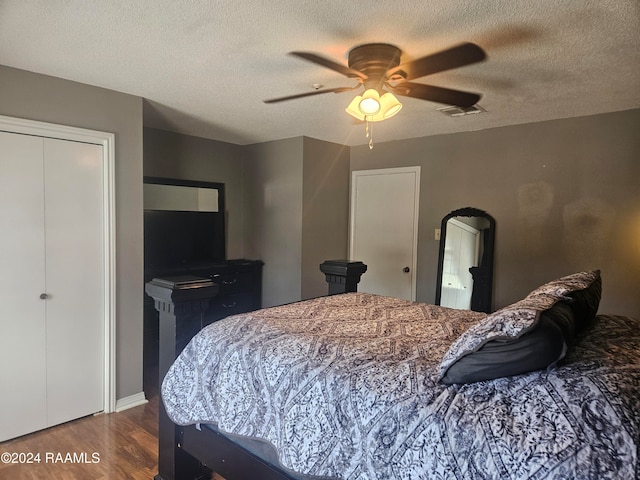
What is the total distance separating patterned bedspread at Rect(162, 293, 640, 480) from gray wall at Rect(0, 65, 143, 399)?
133cm

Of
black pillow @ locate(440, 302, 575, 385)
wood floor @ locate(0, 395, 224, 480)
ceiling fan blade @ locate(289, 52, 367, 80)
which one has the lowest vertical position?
wood floor @ locate(0, 395, 224, 480)

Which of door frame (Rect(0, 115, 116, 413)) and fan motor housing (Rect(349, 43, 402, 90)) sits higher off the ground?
fan motor housing (Rect(349, 43, 402, 90))

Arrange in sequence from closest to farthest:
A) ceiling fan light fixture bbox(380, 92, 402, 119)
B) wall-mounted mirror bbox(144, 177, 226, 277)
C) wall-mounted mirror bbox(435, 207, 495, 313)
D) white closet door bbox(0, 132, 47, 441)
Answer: ceiling fan light fixture bbox(380, 92, 402, 119), white closet door bbox(0, 132, 47, 441), wall-mounted mirror bbox(435, 207, 495, 313), wall-mounted mirror bbox(144, 177, 226, 277)

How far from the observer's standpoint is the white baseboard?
307 centimetres

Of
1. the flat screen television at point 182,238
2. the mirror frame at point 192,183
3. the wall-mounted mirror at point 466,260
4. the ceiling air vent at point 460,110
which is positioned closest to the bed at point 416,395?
the ceiling air vent at point 460,110

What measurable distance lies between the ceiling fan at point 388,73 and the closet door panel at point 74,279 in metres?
1.85

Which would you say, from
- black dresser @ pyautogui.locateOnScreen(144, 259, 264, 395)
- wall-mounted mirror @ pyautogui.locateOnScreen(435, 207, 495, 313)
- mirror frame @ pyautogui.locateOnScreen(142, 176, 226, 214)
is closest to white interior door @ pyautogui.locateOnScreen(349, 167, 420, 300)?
wall-mounted mirror @ pyautogui.locateOnScreen(435, 207, 495, 313)

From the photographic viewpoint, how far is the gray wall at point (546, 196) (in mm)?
3316

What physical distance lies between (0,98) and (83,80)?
19.4 inches

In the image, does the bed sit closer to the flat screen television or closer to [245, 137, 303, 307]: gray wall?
the flat screen television

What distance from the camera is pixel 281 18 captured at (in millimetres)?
1874

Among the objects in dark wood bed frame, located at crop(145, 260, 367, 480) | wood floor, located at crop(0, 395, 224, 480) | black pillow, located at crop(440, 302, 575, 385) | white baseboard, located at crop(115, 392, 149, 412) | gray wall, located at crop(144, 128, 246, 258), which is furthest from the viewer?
gray wall, located at crop(144, 128, 246, 258)

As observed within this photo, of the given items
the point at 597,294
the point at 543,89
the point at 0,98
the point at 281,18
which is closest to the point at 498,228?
the point at 543,89

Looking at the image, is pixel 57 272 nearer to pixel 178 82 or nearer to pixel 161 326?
pixel 161 326
